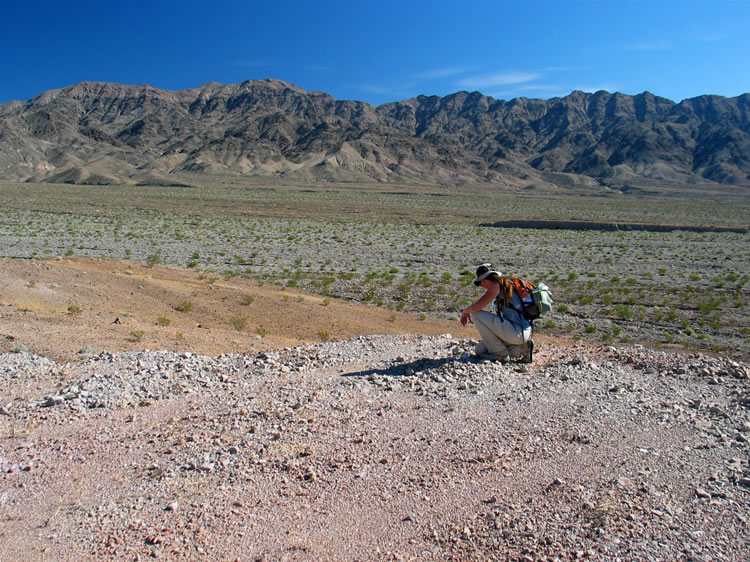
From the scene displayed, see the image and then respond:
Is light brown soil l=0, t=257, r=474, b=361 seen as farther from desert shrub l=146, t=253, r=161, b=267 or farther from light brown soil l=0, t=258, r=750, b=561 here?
desert shrub l=146, t=253, r=161, b=267

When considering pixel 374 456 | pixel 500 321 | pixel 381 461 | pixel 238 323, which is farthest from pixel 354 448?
pixel 238 323

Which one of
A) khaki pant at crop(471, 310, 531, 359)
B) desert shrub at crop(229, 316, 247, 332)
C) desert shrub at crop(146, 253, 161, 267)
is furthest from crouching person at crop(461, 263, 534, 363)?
desert shrub at crop(146, 253, 161, 267)

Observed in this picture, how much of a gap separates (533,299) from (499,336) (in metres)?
0.60

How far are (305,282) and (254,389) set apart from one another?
50.8ft

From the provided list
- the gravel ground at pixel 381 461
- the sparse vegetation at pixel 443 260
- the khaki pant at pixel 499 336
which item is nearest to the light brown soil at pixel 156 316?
the sparse vegetation at pixel 443 260

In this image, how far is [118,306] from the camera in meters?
13.9

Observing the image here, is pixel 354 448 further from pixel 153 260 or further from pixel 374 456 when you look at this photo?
pixel 153 260

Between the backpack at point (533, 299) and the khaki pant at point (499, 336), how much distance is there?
22cm

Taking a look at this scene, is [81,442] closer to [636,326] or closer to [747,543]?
[747,543]

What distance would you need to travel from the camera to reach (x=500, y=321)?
22.8 ft

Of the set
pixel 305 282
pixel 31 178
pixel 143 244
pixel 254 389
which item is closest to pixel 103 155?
pixel 31 178

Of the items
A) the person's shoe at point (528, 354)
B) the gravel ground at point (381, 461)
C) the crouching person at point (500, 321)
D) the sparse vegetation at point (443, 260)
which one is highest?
the crouching person at point (500, 321)

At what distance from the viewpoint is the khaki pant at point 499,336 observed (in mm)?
6945

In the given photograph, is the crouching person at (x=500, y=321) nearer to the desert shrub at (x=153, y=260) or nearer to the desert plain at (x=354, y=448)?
the desert plain at (x=354, y=448)
